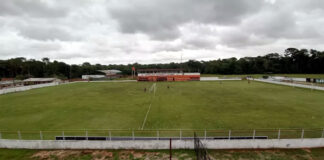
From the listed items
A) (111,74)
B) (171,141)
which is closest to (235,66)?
(111,74)

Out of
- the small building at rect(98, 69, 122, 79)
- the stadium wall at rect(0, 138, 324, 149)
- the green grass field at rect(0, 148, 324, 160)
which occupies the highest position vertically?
the small building at rect(98, 69, 122, 79)

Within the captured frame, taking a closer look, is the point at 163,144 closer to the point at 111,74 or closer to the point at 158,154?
the point at 158,154

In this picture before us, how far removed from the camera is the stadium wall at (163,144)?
1012 centimetres

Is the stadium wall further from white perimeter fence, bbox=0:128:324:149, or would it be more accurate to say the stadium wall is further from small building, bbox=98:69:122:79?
small building, bbox=98:69:122:79

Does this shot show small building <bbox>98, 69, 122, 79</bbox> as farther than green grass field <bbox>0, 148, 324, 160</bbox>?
Yes

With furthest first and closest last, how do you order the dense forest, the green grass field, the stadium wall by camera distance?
the dense forest
the stadium wall
the green grass field

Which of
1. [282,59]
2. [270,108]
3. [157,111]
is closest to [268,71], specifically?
[282,59]

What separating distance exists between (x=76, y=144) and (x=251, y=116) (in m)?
16.7

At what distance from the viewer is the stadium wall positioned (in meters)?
10.1

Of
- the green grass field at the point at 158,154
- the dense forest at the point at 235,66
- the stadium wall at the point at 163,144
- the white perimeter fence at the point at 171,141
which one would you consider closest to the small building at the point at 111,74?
the dense forest at the point at 235,66

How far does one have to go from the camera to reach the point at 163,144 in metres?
10.3

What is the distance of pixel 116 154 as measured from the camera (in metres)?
9.80

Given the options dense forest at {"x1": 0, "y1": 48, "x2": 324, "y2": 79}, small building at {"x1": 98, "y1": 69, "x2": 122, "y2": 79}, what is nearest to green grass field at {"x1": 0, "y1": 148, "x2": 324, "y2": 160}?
small building at {"x1": 98, "y1": 69, "x2": 122, "y2": 79}

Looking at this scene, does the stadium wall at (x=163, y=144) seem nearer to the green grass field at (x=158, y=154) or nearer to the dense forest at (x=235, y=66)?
the green grass field at (x=158, y=154)
